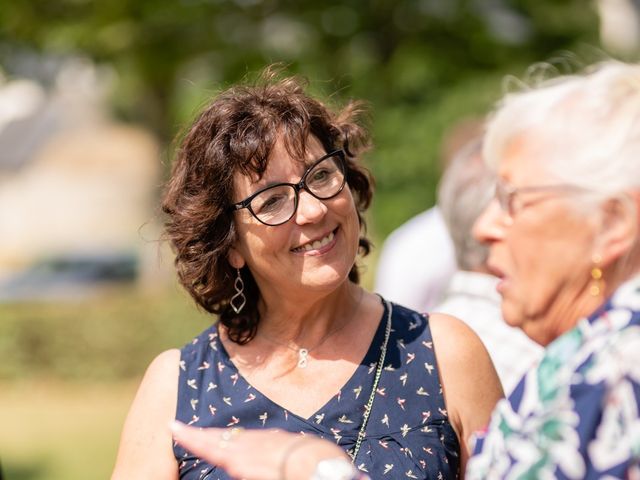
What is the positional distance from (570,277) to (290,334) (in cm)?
114

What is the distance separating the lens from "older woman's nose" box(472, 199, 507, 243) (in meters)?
1.98

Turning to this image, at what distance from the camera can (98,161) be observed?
155 ft

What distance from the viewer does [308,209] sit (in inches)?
103

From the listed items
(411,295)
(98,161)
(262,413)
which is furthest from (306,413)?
(98,161)

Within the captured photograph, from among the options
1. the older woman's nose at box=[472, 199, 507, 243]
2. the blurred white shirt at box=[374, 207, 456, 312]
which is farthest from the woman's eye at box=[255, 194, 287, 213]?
the blurred white shirt at box=[374, 207, 456, 312]

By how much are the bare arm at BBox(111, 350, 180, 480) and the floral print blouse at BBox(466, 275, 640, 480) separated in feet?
3.54

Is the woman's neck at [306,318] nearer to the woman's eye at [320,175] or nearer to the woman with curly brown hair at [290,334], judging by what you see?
the woman with curly brown hair at [290,334]

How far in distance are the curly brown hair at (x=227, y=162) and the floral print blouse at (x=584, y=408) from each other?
1123 millimetres

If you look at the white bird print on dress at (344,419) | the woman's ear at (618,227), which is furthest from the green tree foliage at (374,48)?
the woman's ear at (618,227)

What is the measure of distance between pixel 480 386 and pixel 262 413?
0.60m

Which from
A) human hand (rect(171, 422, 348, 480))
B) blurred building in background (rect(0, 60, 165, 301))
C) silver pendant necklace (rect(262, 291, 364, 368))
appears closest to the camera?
human hand (rect(171, 422, 348, 480))

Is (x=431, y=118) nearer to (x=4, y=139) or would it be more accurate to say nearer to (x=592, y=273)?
(x=592, y=273)

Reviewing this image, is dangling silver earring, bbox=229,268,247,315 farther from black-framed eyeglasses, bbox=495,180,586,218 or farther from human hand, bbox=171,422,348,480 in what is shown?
black-framed eyeglasses, bbox=495,180,586,218

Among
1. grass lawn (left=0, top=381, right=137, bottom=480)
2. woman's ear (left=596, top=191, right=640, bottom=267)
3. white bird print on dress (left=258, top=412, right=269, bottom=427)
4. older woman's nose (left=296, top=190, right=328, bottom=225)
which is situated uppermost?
woman's ear (left=596, top=191, right=640, bottom=267)
